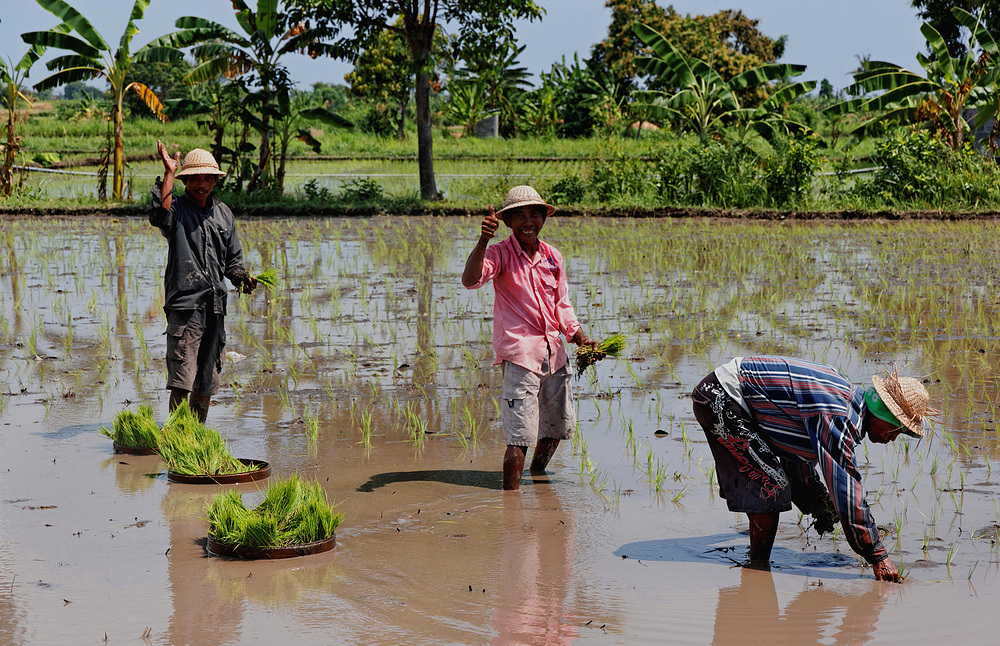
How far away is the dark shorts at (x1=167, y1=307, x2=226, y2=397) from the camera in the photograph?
5.20 metres

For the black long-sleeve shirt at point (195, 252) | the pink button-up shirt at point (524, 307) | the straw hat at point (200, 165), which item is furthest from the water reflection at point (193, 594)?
the straw hat at point (200, 165)

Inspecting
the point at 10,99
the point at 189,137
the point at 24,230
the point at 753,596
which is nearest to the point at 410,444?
the point at 753,596

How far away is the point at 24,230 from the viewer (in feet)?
49.0

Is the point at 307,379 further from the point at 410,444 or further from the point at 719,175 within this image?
the point at 719,175

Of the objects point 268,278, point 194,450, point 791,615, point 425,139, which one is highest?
point 425,139

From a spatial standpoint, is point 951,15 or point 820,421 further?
point 951,15

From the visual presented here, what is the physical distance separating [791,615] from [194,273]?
10.6 feet

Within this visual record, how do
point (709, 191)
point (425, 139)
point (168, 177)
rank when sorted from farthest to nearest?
1. point (425, 139)
2. point (709, 191)
3. point (168, 177)

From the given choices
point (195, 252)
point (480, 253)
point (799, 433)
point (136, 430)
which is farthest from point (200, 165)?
point (799, 433)

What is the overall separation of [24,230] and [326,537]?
1273cm

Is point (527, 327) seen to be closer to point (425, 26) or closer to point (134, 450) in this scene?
point (134, 450)

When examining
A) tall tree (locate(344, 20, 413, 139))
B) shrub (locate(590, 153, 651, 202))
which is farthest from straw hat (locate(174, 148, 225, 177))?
tall tree (locate(344, 20, 413, 139))

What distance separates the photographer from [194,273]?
5.21 m

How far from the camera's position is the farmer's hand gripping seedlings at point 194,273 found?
518 cm
